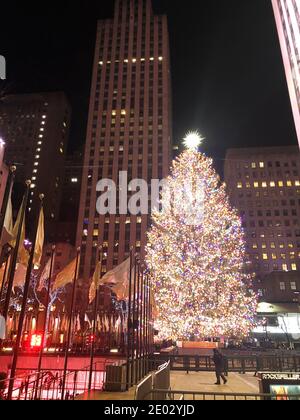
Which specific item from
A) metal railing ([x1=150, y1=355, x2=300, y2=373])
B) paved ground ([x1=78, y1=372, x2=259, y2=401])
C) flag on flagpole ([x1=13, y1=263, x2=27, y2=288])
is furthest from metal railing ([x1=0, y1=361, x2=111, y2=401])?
flag on flagpole ([x1=13, y1=263, x2=27, y2=288])

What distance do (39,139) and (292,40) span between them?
388 feet

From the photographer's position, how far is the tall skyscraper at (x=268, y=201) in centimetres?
10088

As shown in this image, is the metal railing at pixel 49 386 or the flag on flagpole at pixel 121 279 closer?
the metal railing at pixel 49 386

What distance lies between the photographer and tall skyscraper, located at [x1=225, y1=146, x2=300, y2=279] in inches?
3971

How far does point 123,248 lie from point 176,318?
63851 mm

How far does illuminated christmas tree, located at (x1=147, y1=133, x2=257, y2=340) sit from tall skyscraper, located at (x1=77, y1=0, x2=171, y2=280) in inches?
2328

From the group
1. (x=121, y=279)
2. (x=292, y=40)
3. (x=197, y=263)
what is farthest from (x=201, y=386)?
(x=292, y=40)

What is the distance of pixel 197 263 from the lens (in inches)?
1167

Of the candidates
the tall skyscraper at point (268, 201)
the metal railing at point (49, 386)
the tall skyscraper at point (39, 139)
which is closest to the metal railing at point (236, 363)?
the metal railing at point (49, 386)

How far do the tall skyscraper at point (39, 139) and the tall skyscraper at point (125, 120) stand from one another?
3574 centimetres

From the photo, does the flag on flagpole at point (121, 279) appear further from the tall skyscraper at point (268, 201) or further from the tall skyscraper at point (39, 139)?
the tall skyscraper at point (39, 139)

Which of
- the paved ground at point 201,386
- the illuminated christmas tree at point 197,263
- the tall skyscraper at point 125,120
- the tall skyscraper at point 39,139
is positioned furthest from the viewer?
the tall skyscraper at point 39,139

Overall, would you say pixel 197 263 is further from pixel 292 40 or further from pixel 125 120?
pixel 125 120

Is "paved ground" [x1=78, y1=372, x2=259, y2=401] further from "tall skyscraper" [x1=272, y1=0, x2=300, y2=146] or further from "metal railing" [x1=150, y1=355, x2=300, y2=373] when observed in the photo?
"tall skyscraper" [x1=272, y1=0, x2=300, y2=146]
